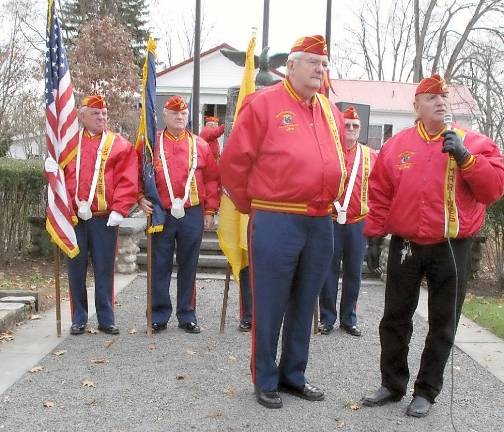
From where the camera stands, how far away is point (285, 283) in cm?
392

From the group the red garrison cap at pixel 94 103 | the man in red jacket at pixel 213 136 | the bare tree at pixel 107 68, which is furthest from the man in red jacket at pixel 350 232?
the bare tree at pixel 107 68

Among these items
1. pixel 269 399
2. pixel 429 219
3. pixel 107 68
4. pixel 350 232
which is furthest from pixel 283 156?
pixel 107 68

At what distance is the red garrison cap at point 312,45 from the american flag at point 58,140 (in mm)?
2384

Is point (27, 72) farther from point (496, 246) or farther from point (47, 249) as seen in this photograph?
point (496, 246)

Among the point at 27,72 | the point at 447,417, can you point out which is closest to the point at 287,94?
the point at 447,417

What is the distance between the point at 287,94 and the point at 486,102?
15.8m

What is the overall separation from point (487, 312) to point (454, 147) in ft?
13.4

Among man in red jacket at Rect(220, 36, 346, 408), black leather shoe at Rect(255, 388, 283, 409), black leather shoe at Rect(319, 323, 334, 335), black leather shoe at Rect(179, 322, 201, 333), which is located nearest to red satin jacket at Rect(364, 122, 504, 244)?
man in red jacket at Rect(220, 36, 346, 408)

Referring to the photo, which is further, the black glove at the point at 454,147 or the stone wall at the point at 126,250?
the stone wall at the point at 126,250

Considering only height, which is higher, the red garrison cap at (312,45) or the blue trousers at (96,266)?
the red garrison cap at (312,45)

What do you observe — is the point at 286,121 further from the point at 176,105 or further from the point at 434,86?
the point at 176,105

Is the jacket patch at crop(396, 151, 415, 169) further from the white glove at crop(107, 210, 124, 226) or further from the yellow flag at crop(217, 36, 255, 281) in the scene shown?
the white glove at crop(107, 210, 124, 226)

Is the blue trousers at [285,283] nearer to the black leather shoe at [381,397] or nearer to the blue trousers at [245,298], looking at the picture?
the black leather shoe at [381,397]

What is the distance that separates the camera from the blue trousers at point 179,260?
18.4ft
